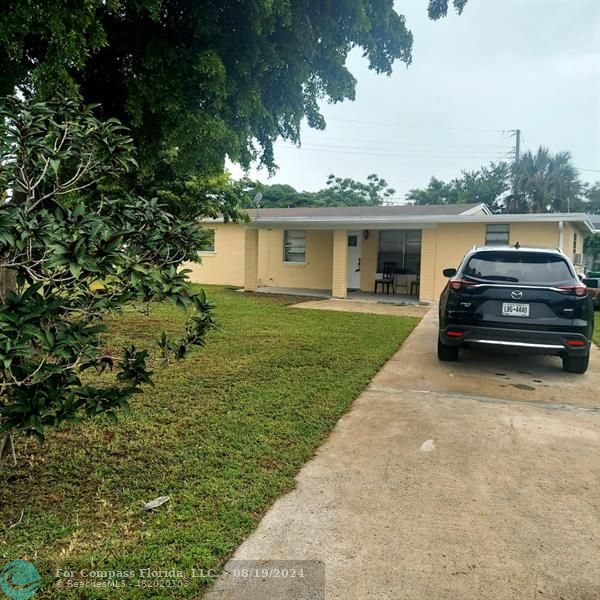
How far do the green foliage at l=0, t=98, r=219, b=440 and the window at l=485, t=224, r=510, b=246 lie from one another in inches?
472

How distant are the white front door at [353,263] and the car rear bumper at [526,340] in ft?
35.5

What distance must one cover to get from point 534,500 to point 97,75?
5.63 metres

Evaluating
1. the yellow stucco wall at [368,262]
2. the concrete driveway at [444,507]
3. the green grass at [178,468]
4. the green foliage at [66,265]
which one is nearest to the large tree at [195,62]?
the green foliage at [66,265]

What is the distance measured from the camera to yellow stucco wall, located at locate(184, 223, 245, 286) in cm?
1812

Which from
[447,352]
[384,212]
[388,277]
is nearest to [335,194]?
[384,212]

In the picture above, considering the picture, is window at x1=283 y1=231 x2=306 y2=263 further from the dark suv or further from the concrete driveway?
the concrete driveway

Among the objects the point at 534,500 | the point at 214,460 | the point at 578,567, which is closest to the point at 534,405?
the point at 534,500

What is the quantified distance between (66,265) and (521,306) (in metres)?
4.92

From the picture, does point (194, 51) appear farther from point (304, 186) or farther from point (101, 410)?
point (304, 186)

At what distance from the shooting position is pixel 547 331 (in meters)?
5.21

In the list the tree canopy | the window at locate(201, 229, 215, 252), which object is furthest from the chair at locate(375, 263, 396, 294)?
the tree canopy

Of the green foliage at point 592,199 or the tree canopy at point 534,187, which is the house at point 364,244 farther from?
the green foliage at point 592,199

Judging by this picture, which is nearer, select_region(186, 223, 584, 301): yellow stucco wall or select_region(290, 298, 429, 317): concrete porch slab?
select_region(290, 298, 429, 317): concrete porch slab

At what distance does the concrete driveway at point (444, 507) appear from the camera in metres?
2.05
